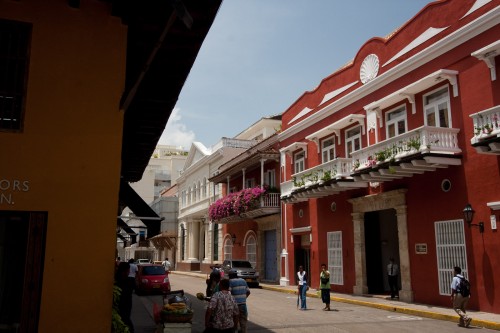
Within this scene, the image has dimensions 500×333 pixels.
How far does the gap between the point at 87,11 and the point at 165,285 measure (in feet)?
56.6

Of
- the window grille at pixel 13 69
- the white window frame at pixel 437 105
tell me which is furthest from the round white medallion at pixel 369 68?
the window grille at pixel 13 69

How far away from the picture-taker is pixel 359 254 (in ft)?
66.5

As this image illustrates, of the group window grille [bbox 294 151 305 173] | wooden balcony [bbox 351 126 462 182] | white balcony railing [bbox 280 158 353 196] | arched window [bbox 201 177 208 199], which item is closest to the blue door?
white balcony railing [bbox 280 158 353 196]

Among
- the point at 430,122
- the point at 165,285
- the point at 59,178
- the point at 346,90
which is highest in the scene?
the point at 346,90

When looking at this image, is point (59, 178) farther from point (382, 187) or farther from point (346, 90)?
point (346, 90)

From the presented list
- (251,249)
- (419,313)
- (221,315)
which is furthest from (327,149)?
(221,315)

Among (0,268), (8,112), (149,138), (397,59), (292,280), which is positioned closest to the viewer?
(0,268)

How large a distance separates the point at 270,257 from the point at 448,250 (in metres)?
15.6

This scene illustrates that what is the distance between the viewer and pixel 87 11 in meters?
7.17

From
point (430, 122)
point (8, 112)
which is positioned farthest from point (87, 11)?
point (430, 122)

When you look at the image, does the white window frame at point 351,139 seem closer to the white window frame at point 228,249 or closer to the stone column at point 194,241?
the white window frame at point 228,249

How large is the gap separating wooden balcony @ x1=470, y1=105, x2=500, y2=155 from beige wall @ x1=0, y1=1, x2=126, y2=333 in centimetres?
1043

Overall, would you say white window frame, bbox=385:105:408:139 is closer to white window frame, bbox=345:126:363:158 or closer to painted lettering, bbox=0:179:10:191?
white window frame, bbox=345:126:363:158

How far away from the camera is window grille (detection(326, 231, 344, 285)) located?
71.2ft
